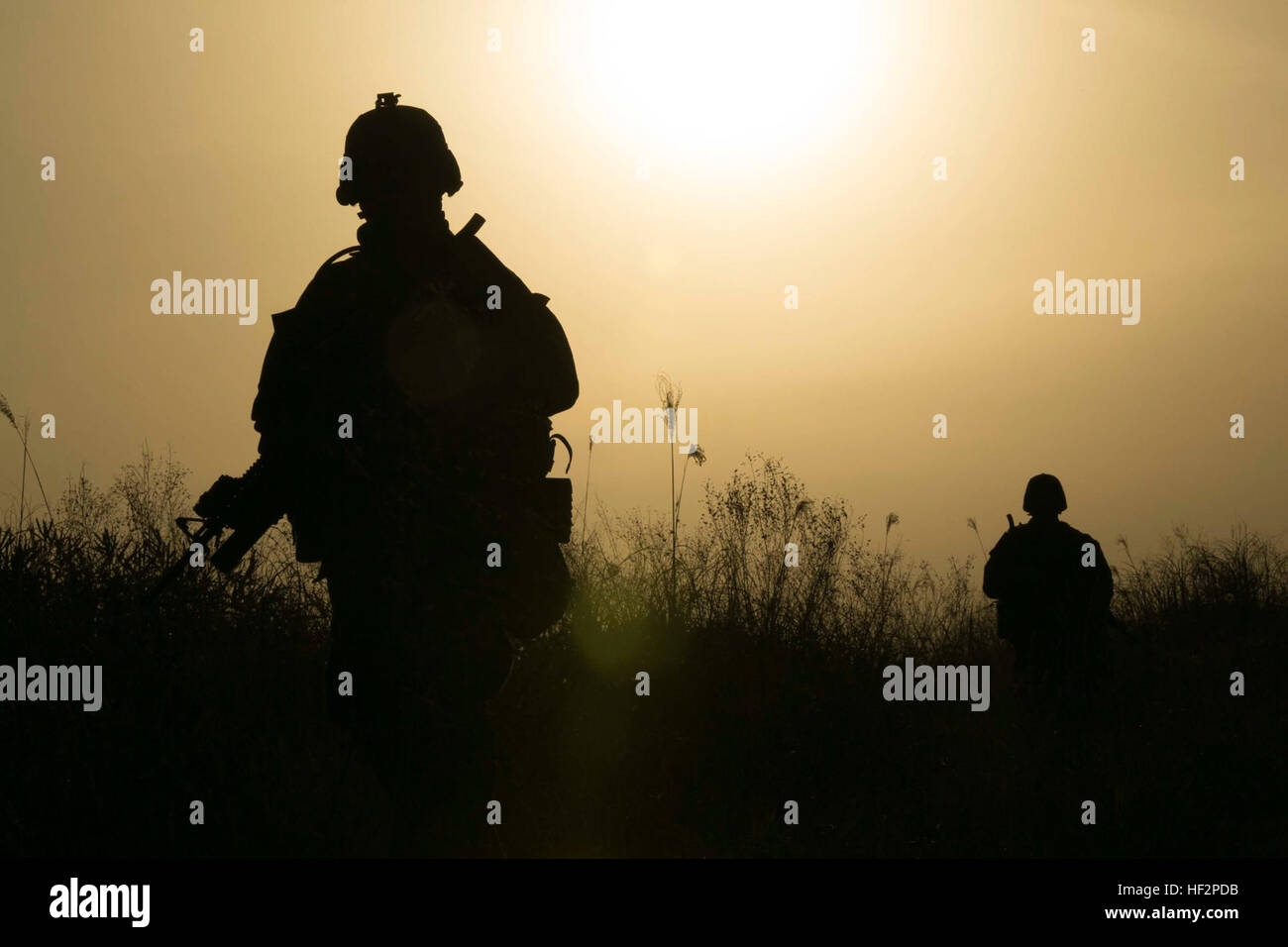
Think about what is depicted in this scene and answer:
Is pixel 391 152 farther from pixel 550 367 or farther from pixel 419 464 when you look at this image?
pixel 419 464

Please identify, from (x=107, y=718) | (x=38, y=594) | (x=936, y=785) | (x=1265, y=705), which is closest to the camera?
(x=107, y=718)

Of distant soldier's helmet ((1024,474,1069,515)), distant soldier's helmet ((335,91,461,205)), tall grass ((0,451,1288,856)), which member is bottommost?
tall grass ((0,451,1288,856))

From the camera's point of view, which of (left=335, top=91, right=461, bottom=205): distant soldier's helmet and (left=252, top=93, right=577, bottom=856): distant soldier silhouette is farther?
(left=335, top=91, right=461, bottom=205): distant soldier's helmet

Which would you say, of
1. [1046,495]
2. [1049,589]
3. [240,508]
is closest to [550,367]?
[240,508]

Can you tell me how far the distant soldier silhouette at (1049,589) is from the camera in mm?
7156

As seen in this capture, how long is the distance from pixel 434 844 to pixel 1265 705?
16.5 ft

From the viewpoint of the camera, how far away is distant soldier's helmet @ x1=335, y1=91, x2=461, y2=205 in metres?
3.57

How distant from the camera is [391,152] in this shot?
11.7 ft

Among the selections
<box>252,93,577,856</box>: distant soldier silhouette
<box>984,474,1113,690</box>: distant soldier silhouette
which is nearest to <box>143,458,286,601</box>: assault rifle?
<box>252,93,577,856</box>: distant soldier silhouette

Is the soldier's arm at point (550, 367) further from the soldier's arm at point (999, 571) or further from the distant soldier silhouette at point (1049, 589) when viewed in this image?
the soldier's arm at point (999, 571)

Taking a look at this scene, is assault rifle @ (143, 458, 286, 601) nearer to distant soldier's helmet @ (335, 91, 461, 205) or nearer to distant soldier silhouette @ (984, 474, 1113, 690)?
distant soldier's helmet @ (335, 91, 461, 205)

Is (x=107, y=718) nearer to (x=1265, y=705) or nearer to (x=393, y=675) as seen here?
(x=393, y=675)

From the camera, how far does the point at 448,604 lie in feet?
11.2
